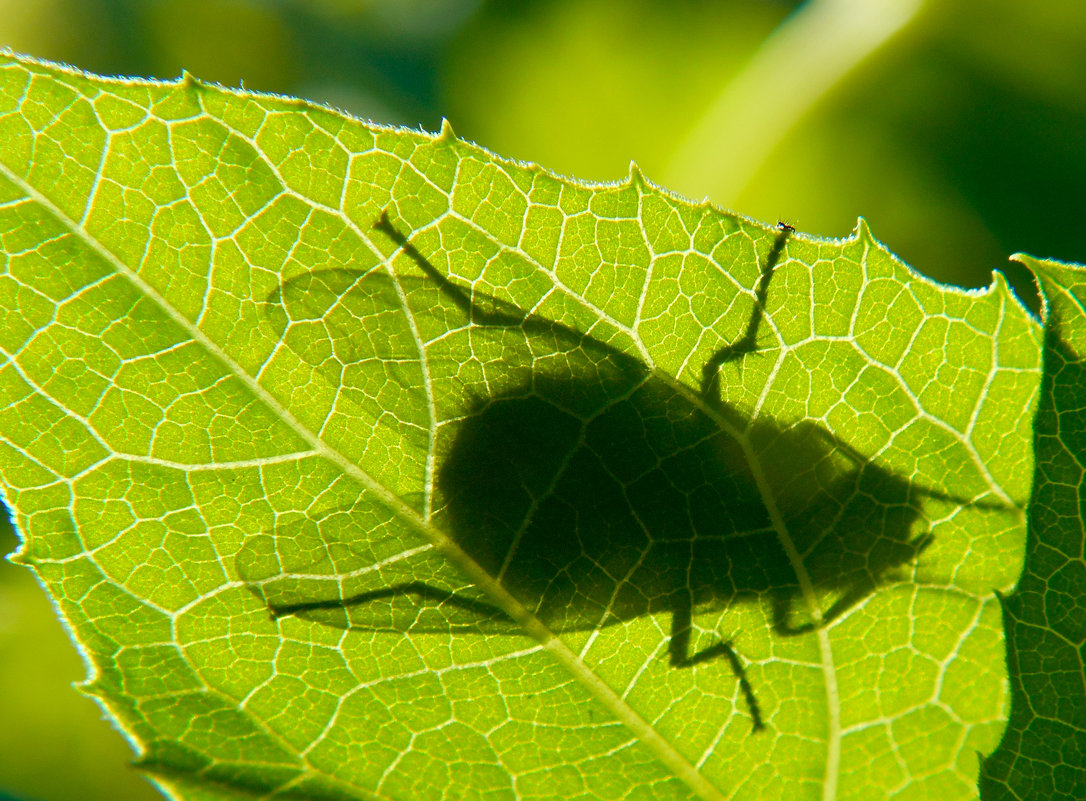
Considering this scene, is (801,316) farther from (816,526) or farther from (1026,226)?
(1026,226)

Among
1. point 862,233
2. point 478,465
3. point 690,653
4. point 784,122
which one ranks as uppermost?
point 784,122

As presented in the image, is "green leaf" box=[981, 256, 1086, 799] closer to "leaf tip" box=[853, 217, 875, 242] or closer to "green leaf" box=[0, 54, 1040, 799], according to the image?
"green leaf" box=[0, 54, 1040, 799]

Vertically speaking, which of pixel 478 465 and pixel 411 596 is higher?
pixel 478 465

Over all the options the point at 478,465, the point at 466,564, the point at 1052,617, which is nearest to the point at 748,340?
the point at 478,465

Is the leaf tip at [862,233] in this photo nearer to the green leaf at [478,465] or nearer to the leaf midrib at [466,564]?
the green leaf at [478,465]

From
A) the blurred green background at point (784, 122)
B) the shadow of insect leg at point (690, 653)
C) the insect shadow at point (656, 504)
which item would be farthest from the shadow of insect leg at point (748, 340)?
the blurred green background at point (784, 122)

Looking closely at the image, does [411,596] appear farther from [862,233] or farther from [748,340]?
[862,233]

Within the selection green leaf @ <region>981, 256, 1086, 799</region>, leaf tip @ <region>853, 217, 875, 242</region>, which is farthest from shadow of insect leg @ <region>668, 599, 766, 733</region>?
leaf tip @ <region>853, 217, 875, 242</region>
